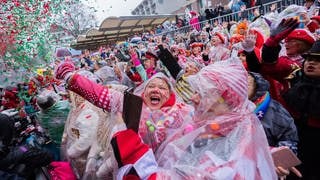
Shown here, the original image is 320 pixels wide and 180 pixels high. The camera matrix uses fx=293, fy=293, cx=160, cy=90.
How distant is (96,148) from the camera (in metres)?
2.32

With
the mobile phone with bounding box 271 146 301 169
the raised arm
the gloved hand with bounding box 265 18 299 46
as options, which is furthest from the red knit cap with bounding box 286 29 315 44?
the raised arm

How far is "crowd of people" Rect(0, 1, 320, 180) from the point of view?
55.5 inches

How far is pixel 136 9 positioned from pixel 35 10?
6543 cm

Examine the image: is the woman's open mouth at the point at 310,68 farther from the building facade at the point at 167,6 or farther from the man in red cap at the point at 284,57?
the building facade at the point at 167,6

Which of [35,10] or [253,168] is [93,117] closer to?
[253,168]

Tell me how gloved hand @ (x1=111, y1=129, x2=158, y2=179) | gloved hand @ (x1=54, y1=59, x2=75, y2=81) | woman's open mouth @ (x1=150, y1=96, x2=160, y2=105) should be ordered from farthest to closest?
woman's open mouth @ (x1=150, y1=96, x2=160, y2=105)
gloved hand @ (x1=54, y1=59, x2=75, y2=81)
gloved hand @ (x1=111, y1=129, x2=158, y2=179)

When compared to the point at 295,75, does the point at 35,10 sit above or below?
above

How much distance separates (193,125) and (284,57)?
67.2 inches

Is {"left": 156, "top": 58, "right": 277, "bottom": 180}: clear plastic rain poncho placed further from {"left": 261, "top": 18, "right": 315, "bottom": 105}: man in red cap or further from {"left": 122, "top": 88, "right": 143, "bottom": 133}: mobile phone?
{"left": 261, "top": 18, "right": 315, "bottom": 105}: man in red cap

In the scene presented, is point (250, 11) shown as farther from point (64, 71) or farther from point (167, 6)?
point (167, 6)

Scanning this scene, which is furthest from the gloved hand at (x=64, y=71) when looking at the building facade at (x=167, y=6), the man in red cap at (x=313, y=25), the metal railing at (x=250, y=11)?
the building facade at (x=167, y=6)

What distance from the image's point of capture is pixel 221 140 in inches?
58.9

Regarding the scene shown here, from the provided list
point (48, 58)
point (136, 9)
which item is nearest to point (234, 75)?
point (48, 58)

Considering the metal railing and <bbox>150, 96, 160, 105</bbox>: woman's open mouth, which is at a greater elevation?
the metal railing
